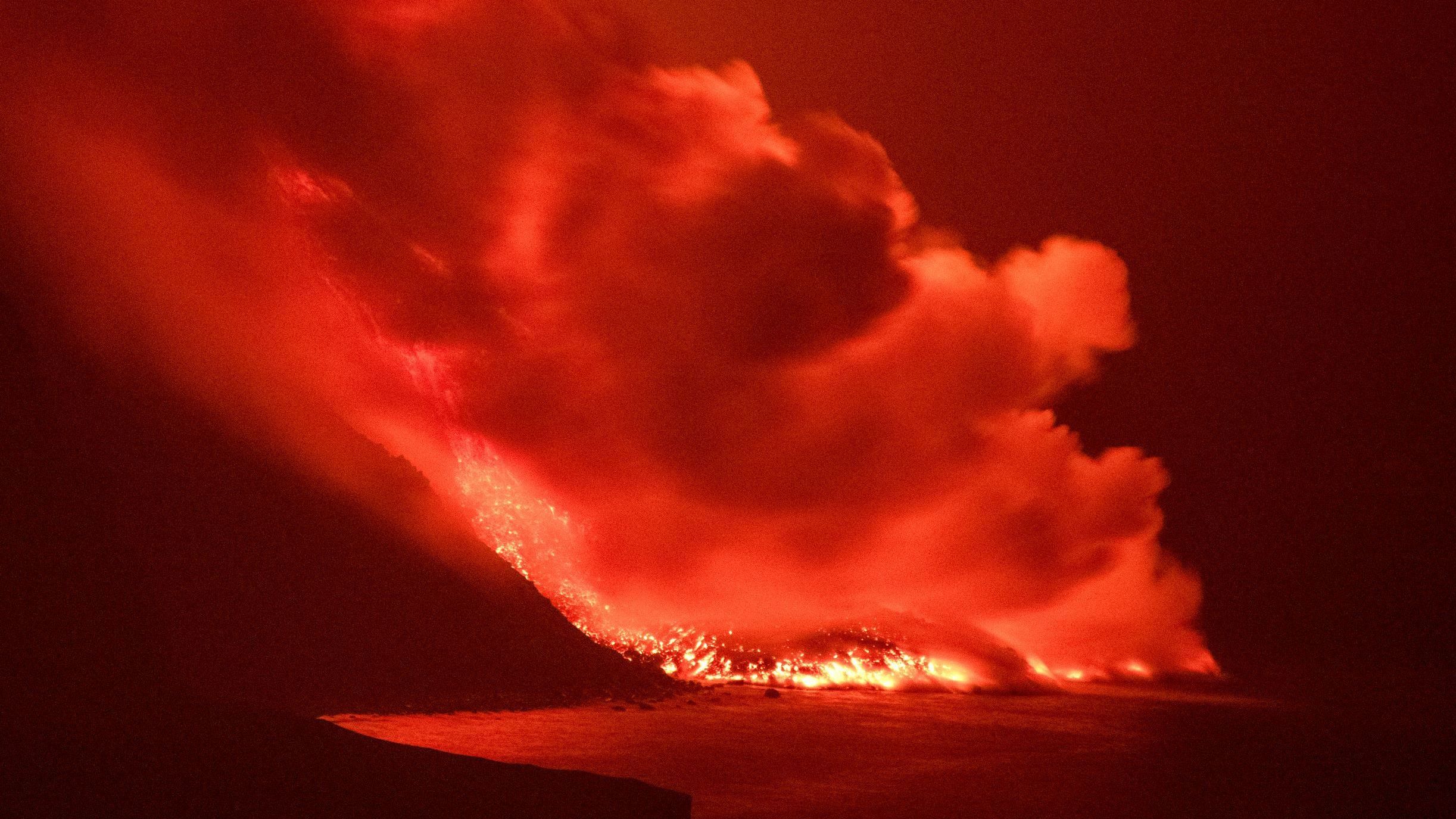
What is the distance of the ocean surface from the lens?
12359 millimetres

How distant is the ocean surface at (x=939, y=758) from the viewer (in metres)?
12.4

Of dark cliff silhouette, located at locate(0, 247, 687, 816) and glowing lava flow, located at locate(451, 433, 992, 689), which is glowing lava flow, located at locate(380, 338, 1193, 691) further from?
dark cliff silhouette, located at locate(0, 247, 687, 816)

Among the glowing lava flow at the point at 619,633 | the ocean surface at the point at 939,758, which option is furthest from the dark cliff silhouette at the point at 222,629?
the glowing lava flow at the point at 619,633

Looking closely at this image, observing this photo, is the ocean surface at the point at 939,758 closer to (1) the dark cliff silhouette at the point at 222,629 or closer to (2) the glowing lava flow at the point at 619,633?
(1) the dark cliff silhouette at the point at 222,629

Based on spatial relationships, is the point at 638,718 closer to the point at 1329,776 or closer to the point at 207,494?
the point at 207,494

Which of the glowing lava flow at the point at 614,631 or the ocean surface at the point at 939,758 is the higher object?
the glowing lava flow at the point at 614,631

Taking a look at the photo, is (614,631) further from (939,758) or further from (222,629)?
(939,758)

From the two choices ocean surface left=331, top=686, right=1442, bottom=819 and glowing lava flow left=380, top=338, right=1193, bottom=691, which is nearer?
ocean surface left=331, top=686, right=1442, bottom=819

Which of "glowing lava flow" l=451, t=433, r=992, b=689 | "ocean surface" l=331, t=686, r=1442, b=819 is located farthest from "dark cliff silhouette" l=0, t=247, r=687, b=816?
"glowing lava flow" l=451, t=433, r=992, b=689

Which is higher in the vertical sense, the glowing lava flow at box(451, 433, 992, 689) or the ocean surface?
the glowing lava flow at box(451, 433, 992, 689)

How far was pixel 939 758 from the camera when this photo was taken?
52.2 feet

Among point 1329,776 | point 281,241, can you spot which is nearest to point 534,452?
point 281,241

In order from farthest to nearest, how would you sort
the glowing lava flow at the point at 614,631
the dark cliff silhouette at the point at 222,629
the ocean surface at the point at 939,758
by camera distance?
the glowing lava flow at the point at 614,631 < the ocean surface at the point at 939,758 < the dark cliff silhouette at the point at 222,629

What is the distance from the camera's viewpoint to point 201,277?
64.8ft
